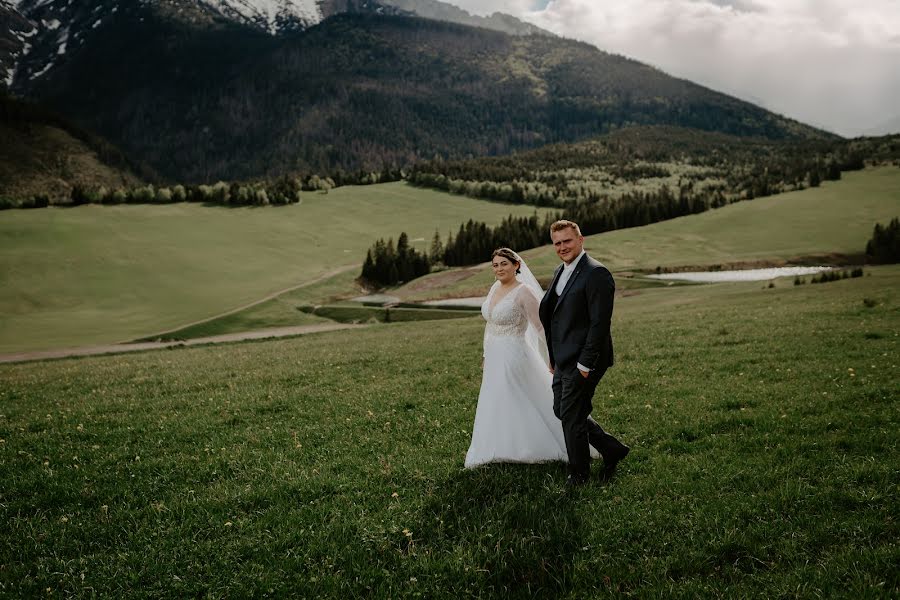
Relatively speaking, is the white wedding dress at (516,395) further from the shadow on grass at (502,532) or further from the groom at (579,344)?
the groom at (579,344)

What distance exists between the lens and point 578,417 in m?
9.23

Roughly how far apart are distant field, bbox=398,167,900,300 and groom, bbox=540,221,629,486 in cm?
7468

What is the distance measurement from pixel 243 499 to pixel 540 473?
5341mm

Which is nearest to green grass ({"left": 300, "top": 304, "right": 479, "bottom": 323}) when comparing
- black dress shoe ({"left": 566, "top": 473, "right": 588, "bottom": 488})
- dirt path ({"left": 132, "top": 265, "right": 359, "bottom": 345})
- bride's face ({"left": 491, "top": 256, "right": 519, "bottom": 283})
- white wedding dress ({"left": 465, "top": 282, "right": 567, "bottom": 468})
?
dirt path ({"left": 132, "top": 265, "right": 359, "bottom": 345})

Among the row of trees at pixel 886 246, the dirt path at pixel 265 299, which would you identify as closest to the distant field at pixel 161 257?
the dirt path at pixel 265 299

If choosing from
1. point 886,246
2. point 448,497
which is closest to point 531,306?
point 448,497

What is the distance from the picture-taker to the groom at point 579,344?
29.0 feet

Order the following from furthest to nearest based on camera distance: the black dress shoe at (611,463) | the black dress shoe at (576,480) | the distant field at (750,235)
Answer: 1. the distant field at (750,235)
2. the black dress shoe at (611,463)
3. the black dress shoe at (576,480)

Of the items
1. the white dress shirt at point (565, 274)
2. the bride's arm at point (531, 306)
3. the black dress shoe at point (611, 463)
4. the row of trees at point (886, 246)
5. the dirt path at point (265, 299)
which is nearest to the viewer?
the white dress shirt at point (565, 274)

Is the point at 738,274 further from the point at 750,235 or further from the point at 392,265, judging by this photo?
the point at 392,265

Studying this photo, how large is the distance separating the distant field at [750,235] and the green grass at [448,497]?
230 feet

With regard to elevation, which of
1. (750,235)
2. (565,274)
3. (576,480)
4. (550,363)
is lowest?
(576,480)

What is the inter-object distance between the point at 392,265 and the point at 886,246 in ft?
290

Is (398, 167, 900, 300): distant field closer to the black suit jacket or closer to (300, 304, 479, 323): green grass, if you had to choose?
(300, 304, 479, 323): green grass
